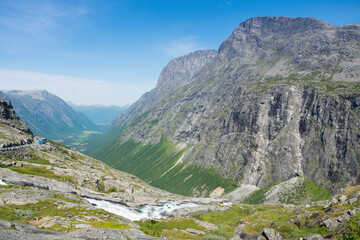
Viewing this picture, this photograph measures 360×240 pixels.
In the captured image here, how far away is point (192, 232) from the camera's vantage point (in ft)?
237

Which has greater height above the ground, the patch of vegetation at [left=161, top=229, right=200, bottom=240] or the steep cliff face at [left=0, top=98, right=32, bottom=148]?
the steep cliff face at [left=0, top=98, right=32, bottom=148]

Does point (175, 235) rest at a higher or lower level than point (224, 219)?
higher

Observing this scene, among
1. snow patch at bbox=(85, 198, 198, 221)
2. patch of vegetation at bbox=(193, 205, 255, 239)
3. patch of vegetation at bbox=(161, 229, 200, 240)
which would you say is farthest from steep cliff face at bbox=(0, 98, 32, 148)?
patch of vegetation at bbox=(193, 205, 255, 239)

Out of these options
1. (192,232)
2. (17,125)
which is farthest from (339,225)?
(17,125)

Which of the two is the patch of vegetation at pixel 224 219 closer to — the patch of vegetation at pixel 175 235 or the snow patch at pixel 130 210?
the patch of vegetation at pixel 175 235

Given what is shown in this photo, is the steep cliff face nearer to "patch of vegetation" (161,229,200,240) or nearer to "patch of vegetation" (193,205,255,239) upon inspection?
"patch of vegetation" (161,229,200,240)

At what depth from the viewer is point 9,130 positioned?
153 metres

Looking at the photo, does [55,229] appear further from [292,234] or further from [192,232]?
[292,234]

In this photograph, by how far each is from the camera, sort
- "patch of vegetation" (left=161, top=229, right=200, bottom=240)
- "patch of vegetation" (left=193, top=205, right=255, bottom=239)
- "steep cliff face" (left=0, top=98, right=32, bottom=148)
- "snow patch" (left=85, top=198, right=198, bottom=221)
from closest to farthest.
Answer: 1. "patch of vegetation" (left=161, top=229, right=200, bottom=240)
2. "patch of vegetation" (left=193, top=205, right=255, bottom=239)
3. "snow patch" (left=85, top=198, right=198, bottom=221)
4. "steep cliff face" (left=0, top=98, right=32, bottom=148)

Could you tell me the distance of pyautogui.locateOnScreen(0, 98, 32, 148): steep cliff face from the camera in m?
131

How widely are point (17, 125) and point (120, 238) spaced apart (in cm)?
19691

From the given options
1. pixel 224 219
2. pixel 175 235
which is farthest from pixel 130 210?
pixel 224 219

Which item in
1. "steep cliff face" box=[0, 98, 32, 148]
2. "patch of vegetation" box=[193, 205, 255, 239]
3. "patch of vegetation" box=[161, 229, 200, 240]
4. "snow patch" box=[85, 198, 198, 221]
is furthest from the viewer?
"steep cliff face" box=[0, 98, 32, 148]

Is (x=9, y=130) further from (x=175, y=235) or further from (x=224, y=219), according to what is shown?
(x=224, y=219)
